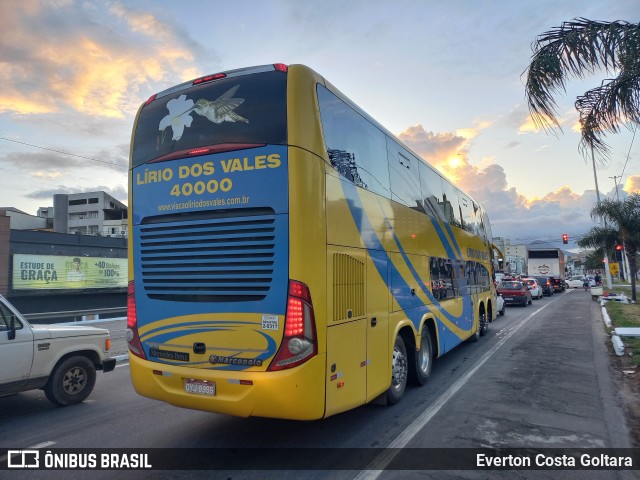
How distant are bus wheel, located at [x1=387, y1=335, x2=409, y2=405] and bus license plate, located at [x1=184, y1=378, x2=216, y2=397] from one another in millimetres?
2633

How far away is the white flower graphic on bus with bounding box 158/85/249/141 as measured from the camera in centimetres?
505

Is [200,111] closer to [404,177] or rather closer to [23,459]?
[404,177]

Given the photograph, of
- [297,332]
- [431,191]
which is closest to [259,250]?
[297,332]

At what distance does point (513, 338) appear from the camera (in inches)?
527

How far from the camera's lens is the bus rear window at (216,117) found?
4805 millimetres

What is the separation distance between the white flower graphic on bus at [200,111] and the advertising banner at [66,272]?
23.0 meters

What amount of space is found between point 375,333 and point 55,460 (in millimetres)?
3851

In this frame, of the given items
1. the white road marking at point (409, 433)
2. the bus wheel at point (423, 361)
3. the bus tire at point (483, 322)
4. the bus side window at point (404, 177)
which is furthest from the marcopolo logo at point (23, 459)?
the bus tire at point (483, 322)

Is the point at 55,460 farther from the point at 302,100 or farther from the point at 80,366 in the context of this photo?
the point at 302,100

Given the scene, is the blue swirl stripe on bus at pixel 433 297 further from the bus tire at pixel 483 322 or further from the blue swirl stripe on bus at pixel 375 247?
the bus tire at pixel 483 322

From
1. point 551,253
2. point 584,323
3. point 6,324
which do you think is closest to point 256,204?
point 6,324

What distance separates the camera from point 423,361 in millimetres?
7797

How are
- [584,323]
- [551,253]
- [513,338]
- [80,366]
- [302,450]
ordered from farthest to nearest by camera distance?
[551,253] < [584,323] < [513,338] < [80,366] < [302,450]

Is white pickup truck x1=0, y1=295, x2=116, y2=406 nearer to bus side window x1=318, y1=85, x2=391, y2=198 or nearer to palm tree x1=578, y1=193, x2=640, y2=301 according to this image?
bus side window x1=318, y1=85, x2=391, y2=198
